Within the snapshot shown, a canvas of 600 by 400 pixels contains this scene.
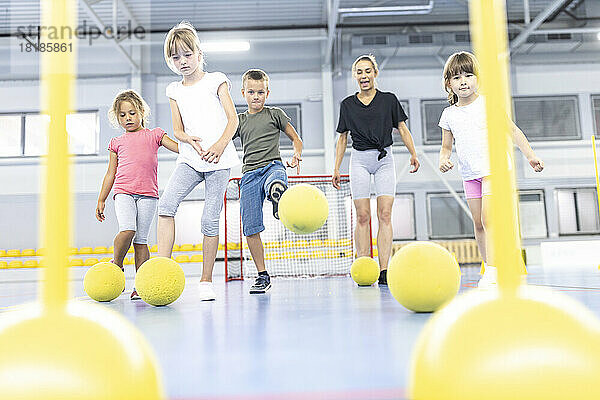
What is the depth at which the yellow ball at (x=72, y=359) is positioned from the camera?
602 mm

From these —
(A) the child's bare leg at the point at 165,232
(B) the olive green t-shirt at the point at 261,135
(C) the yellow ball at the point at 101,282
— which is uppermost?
(B) the olive green t-shirt at the point at 261,135

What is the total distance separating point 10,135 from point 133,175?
1002cm

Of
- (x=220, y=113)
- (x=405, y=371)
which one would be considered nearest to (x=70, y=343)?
(x=405, y=371)

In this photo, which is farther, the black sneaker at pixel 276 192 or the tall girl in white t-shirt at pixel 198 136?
the black sneaker at pixel 276 192

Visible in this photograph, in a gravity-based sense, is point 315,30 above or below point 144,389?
above

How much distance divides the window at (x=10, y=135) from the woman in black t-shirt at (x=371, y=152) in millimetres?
10261

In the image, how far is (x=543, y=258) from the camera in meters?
10.7

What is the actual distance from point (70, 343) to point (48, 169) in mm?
220

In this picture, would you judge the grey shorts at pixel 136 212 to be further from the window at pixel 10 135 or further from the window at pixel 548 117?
the window at pixel 548 117

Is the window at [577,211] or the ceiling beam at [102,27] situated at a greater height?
the ceiling beam at [102,27]

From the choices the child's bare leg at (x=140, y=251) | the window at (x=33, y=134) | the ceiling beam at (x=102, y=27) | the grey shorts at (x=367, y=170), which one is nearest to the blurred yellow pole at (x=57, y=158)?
the child's bare leg at (x=140, y=251)

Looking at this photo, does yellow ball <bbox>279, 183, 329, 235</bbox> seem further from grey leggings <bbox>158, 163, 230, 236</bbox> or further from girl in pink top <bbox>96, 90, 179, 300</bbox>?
girl in pink top <bbox>96, 90, 179, 300</bbox>

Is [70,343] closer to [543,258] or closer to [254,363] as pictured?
[254,363]

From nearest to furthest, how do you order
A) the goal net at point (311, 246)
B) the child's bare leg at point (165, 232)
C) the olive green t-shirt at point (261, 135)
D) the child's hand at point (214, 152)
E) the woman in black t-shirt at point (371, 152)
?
the child's hand at point (214, 152) → the child's bare leg at point (165, 232) → the olive green t-shirt at point (261, 135) → the woman in black t-shirt at point (371, 152) → the goal net at point (311, 246)
